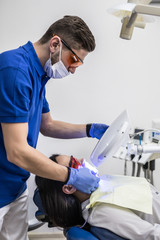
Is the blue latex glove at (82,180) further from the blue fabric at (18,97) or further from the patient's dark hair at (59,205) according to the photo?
the blue fabric at (18,97)

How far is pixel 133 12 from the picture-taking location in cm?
95

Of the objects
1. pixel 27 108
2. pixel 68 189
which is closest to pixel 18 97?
pixel 27 108

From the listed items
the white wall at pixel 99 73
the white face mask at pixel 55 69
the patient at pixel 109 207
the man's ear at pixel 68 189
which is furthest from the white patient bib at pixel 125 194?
the white wall at pixel 99 73

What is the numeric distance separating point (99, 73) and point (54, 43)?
3.67 ft

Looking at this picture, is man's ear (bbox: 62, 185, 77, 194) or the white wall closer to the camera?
man's ear (bbox: 62, 185, 77, 194)

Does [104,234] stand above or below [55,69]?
below

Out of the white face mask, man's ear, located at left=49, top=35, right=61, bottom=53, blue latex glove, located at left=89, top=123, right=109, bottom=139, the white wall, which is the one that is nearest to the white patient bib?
blue latex glove, located at left=89, top=123, right=109, bottom=139

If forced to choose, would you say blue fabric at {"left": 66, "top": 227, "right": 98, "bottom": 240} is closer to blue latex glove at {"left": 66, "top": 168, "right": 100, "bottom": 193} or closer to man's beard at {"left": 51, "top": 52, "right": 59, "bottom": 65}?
blue latex glove at {"left": 66, "top": 168, "right": 100, "bottom": 193}

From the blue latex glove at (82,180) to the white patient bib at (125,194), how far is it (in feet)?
0.25

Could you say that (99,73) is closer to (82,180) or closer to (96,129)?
(96,129)

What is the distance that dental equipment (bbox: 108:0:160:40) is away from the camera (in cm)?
88

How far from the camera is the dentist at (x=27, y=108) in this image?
2.98 ft

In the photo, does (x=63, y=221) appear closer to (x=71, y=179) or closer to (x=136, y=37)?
(x=71, y=179)

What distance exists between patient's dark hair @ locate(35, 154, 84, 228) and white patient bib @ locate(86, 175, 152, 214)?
0.35ft
